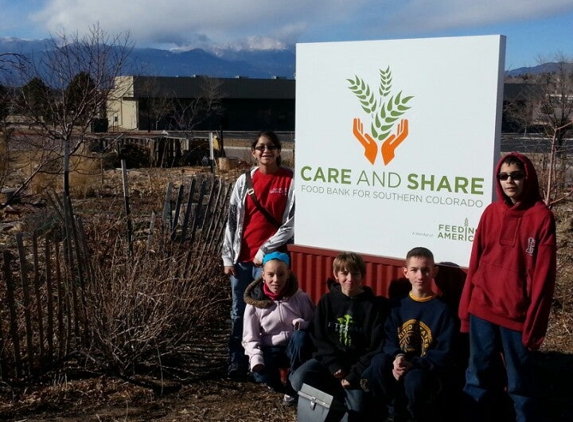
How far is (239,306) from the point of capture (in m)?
5.41

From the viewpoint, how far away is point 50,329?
5.26 metres

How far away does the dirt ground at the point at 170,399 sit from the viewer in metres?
4.78

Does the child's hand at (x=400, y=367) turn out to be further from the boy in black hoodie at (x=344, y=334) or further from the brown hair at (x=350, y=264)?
the brown hair at (x=350, y=264)

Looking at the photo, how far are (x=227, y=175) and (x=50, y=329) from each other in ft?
49.1

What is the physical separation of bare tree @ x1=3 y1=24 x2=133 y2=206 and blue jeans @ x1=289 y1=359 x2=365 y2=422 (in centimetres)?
841

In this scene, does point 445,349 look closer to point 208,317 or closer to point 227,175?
point 208,317

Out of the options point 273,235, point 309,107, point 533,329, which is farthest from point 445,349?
point 309,107

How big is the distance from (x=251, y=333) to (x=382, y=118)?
1648mm

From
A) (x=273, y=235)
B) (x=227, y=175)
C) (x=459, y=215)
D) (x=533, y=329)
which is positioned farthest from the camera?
(x=227, y=175)

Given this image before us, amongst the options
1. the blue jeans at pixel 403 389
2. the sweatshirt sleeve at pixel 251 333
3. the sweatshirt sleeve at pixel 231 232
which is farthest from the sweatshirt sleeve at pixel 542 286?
the sweatshirt sleeve at pixel 231 232

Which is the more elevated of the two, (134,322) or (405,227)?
(405,227)

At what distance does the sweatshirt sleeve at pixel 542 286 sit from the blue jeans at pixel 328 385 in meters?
1.05

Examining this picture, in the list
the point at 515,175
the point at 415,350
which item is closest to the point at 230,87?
the point at 415,350

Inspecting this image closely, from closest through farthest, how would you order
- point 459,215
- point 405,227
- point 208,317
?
1. point 459,215
2. point 405,227
3. point 208,317
